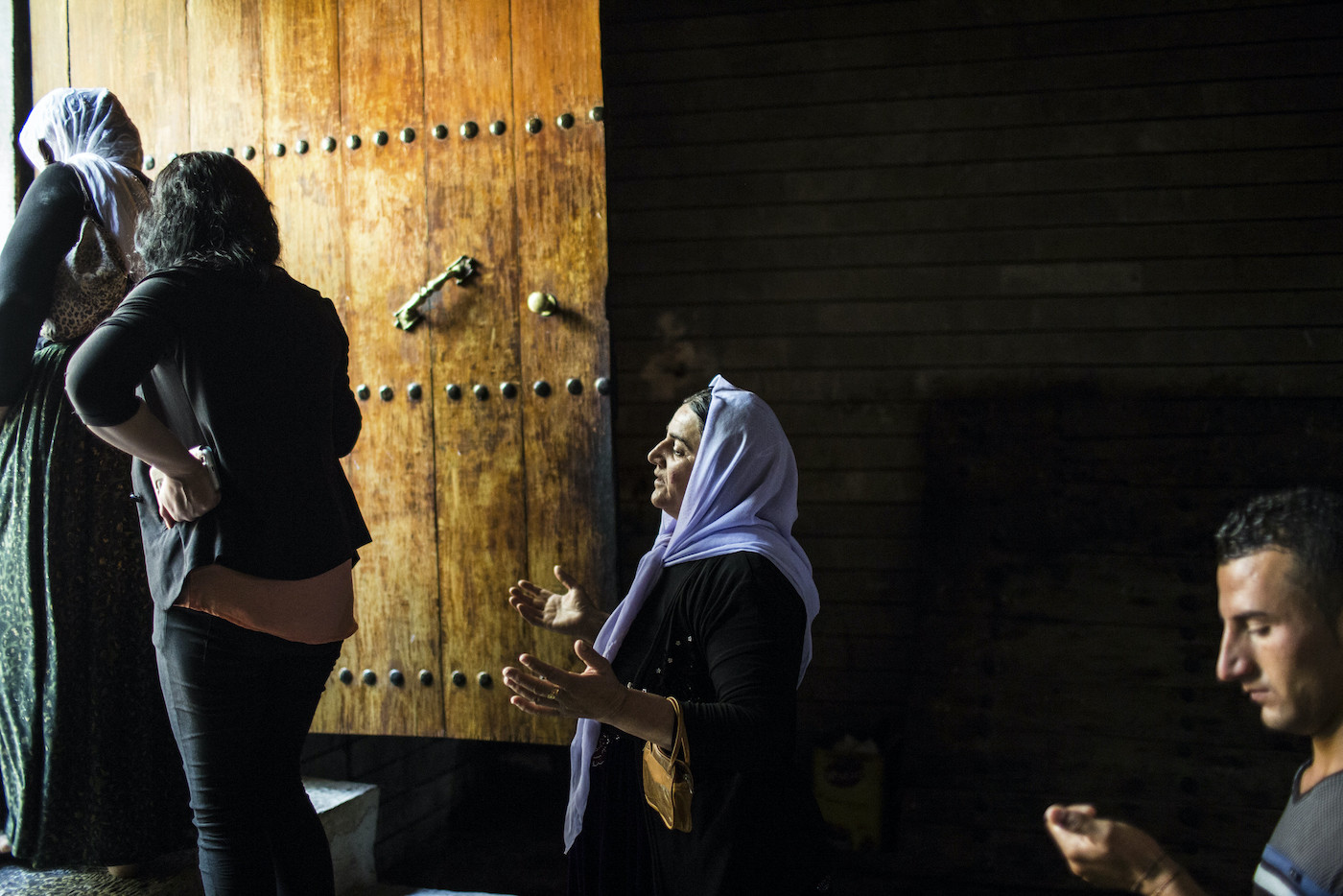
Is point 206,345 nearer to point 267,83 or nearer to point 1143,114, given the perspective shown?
point 267,83

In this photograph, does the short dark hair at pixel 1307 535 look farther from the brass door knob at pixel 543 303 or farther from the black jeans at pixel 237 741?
the brass door knob at pixel 543 303

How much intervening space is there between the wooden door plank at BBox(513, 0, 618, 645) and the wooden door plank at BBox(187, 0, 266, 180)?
0.84 meters

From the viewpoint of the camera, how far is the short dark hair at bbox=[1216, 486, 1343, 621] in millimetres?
1044

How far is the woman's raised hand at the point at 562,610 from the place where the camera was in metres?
2.02

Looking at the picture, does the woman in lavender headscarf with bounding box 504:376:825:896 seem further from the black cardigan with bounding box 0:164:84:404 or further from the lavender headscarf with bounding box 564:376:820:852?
the black cardigan with bounding box 0:164:84:404

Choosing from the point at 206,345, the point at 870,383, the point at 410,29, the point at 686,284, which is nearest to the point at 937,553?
the point at 870,383

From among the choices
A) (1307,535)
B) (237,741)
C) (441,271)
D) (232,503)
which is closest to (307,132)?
(441,271)

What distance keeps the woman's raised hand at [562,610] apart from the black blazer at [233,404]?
416 millimetres

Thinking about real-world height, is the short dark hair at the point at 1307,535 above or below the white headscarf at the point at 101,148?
below

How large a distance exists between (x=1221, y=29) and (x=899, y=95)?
1.31 meters

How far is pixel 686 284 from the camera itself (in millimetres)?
4312

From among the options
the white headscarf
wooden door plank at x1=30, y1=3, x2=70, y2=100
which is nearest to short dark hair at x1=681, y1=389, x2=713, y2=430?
the white headscarf

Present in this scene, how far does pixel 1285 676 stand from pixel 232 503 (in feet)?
5.45

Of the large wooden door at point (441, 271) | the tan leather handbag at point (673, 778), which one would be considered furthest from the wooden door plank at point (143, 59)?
the tan leather handbag at point (673, 778)
